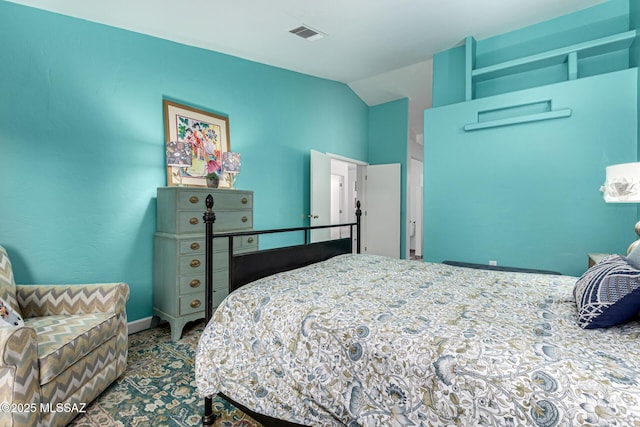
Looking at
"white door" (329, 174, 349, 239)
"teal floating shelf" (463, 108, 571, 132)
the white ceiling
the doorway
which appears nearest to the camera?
the white ceiling

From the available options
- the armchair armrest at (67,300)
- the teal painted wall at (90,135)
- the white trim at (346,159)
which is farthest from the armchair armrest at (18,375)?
the white trim at (346,159)

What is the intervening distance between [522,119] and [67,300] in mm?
4109

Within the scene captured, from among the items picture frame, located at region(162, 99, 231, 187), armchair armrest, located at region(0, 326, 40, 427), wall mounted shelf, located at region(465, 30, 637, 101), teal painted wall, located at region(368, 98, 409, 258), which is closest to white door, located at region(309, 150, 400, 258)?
teal painted wall, located at region(368, 98, 409, 258)

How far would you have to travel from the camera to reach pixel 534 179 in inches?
122

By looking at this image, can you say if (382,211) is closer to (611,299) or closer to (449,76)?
(449,76)

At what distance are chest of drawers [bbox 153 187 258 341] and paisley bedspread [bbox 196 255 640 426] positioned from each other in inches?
49.2

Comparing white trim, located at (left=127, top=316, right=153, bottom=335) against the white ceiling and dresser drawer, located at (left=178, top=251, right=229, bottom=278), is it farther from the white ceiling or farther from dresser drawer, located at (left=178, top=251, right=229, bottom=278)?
the white ceiling

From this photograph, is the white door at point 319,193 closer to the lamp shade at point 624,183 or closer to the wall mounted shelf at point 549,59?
the wall mounted shelf at point 549,59

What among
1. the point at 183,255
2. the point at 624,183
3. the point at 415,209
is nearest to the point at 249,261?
the point at 183,255

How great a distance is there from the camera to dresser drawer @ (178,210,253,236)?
8.82ft

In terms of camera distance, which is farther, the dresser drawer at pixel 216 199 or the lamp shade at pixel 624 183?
the dresser drawer at pixel 216 199

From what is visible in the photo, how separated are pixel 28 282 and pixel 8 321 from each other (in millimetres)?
886

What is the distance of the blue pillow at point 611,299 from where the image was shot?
1.04 metres

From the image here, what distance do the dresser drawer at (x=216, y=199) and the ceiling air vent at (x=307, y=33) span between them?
172cm
